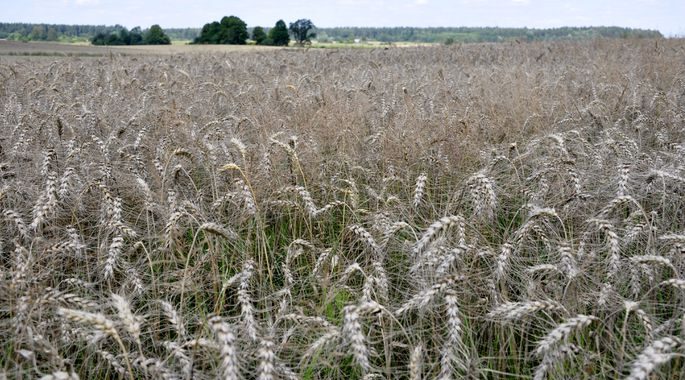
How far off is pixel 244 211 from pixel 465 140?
1773 millimetres

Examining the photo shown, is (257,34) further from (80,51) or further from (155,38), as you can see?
(80,51)

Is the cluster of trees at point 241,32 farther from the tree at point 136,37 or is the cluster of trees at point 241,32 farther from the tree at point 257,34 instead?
the tree at point 136,37

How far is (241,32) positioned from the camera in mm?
45688

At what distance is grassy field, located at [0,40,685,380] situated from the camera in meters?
1.81

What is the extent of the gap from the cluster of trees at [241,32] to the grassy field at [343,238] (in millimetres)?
40459

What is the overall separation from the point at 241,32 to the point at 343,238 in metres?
46.6

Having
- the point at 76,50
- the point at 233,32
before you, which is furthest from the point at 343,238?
the point at 233,32

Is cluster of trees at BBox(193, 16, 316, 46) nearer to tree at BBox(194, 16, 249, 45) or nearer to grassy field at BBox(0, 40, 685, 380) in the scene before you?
tree at BBox(194, 16, 249, 45)

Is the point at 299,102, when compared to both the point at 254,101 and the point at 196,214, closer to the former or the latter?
the point at 254,101

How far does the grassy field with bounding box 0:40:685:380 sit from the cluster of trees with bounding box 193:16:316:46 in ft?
133

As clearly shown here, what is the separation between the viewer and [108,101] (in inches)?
216

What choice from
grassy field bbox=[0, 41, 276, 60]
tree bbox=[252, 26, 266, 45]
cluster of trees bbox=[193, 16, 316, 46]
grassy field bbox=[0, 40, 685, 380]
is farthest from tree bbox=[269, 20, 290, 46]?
grassy field bbox=[0, 40, 685, 380]

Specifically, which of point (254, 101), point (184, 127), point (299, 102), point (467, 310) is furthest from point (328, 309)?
point (254, 101)

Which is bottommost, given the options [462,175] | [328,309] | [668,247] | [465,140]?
[328,309]
